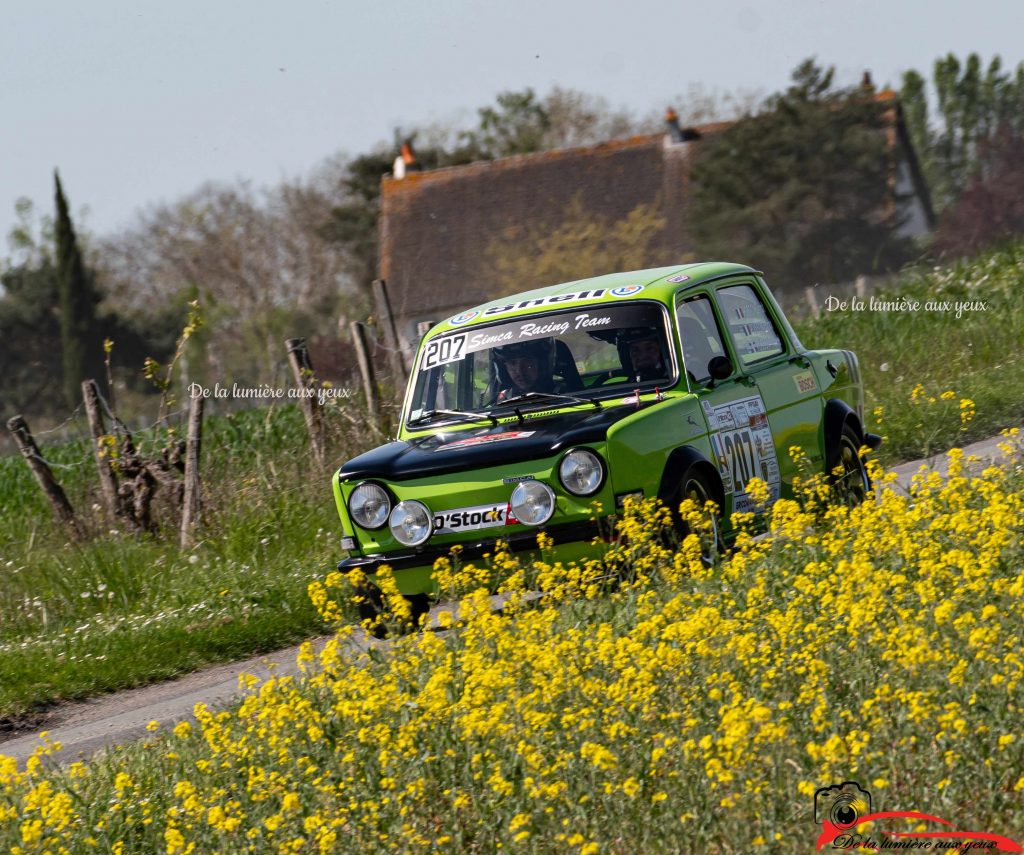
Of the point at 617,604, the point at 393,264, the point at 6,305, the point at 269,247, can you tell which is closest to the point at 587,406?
the point at 617,604

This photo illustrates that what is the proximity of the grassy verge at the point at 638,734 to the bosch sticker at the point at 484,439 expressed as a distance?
1.79 metres

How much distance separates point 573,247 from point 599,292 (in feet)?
143

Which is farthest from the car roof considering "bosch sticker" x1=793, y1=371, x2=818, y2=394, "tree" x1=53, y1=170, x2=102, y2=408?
"tree" x1=53, y1=170, x2=102, y2=408

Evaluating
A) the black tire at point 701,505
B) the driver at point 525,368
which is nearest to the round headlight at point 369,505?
the driver at point 525,368

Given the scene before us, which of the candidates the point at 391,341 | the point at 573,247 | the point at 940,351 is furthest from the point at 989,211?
the point at 391,341

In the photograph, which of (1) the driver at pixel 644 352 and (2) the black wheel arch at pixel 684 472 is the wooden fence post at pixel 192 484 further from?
(2) the black wheel arch at pixel 684 472

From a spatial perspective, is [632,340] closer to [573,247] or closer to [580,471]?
[580,471]

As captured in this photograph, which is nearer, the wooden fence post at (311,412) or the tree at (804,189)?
the wooden fence post at (311,412)

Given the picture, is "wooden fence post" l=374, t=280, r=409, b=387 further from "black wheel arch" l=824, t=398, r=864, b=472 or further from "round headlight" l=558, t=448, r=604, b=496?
"round headlight" l=558, t=448, r=604, b=496

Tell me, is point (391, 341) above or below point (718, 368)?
above

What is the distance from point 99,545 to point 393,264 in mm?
42922

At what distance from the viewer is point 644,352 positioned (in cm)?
927

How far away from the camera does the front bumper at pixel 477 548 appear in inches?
322

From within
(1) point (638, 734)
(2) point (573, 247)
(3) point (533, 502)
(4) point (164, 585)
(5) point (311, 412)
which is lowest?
(4) point (164, 585)
